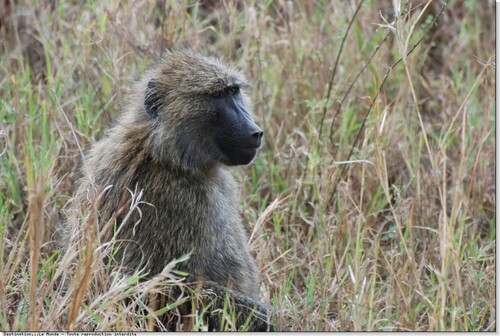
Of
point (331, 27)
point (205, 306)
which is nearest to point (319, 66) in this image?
point (331, 27)

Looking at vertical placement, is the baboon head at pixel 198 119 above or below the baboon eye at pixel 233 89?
below

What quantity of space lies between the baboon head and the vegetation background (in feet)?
1.06

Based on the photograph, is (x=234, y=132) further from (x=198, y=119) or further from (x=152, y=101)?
(x=152, y=101)

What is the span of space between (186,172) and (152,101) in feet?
0.96

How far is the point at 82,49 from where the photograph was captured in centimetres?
454

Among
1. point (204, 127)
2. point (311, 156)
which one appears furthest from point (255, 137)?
point (311, 156)

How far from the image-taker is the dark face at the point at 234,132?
10.7ft

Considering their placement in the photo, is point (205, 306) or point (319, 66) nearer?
point (205, 306)

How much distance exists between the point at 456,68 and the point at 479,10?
60 centimetres

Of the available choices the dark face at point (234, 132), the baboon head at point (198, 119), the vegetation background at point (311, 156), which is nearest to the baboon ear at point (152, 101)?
the baboon head at point (198, 119)

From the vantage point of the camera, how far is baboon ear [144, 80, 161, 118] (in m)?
3.34

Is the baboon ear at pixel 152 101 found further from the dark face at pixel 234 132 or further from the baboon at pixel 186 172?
the dark face at pixel 234 132

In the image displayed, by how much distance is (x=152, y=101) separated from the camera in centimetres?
335

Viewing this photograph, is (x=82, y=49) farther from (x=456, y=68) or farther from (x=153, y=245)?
(x=456, y=68)
